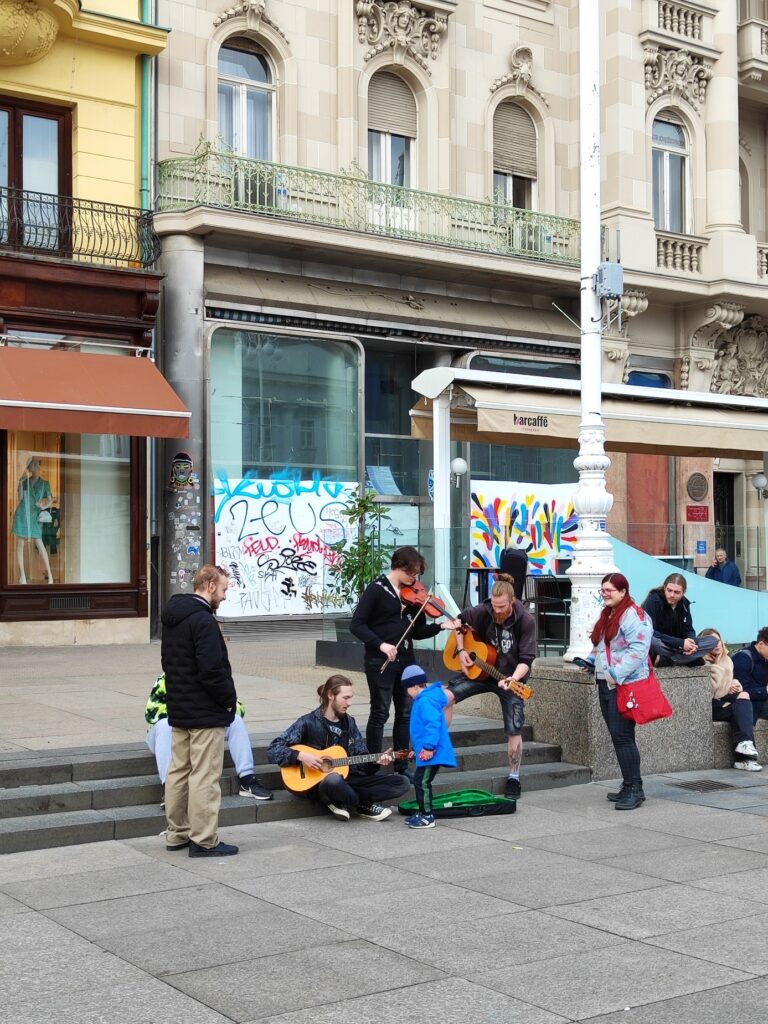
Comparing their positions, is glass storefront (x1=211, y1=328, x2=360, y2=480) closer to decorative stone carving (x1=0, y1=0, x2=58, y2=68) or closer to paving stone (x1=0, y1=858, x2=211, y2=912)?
decorative stone carving (x1=0, y1=0, x2=58, y2=68)

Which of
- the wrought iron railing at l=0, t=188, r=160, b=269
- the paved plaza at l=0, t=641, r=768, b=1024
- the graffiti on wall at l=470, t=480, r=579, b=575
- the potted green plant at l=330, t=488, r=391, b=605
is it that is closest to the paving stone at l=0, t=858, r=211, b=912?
the paved plaza at l=0, t=641, r=768, b=1024

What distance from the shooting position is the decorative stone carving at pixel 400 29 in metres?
22.0

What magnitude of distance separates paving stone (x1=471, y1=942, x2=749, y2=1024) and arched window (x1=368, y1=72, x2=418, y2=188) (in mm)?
18018

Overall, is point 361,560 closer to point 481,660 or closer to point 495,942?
point 481,660

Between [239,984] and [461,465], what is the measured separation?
11.4 metres

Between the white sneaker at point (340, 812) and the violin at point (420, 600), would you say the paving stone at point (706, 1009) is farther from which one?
the violin at point (420, 600)

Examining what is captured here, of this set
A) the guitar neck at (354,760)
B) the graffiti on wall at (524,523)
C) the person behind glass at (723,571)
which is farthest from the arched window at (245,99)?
the guitar neck at (354,760)

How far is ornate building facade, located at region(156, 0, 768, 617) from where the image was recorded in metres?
19.9

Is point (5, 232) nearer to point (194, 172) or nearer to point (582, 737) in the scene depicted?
point (194, 172)

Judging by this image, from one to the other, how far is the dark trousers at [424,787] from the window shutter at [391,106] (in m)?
15.8

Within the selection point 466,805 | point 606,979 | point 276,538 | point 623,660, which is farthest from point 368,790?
point 276,538

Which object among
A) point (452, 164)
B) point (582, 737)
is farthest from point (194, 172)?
point (582, 737)

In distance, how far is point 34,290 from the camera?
18.0 meters

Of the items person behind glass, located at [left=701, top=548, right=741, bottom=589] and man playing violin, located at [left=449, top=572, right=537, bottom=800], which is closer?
man playing violin, located at [left=449, top=572, right=537, bottom=800]
